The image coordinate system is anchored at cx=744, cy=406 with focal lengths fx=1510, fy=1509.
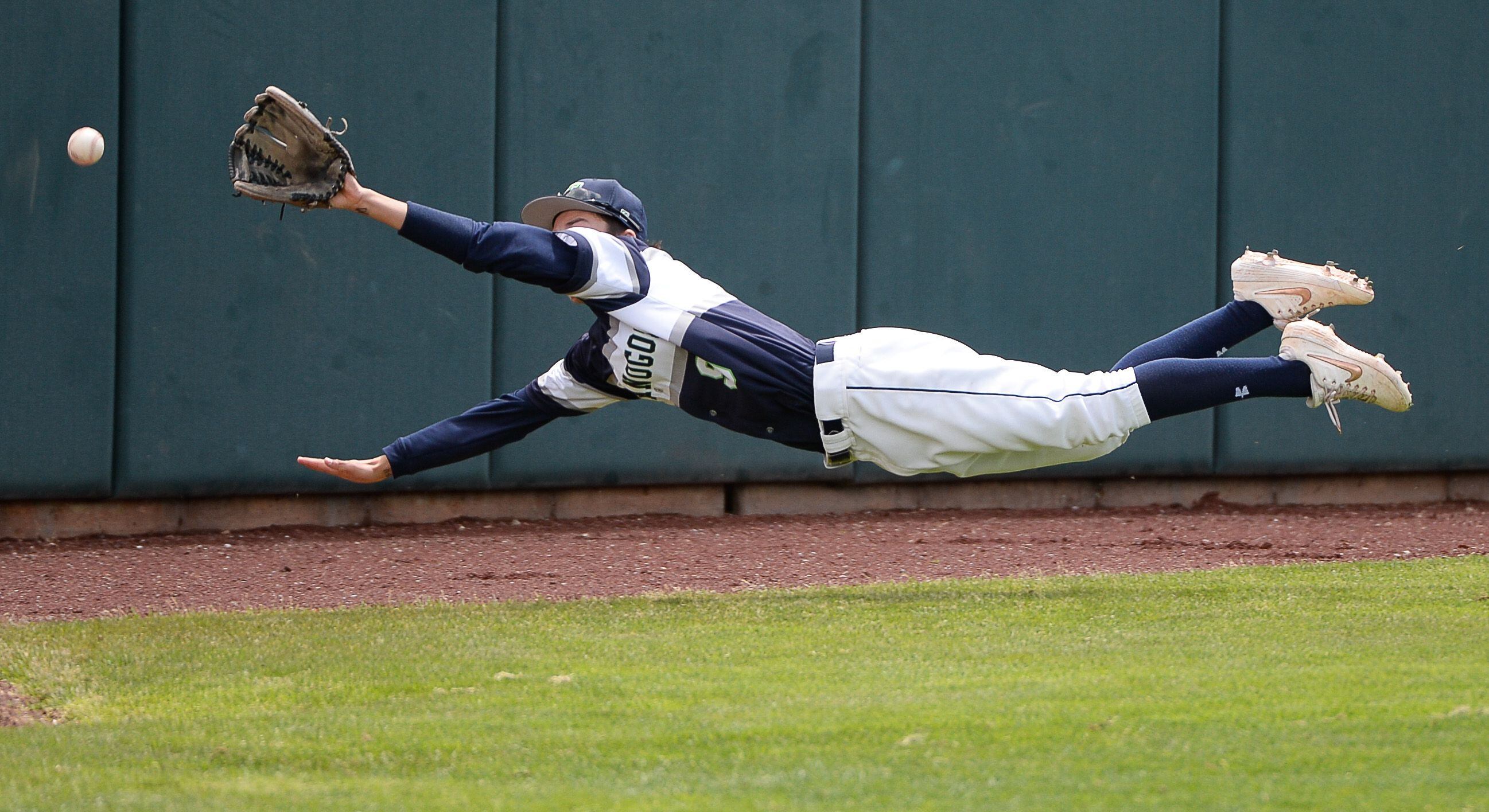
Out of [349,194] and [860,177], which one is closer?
[349,194]

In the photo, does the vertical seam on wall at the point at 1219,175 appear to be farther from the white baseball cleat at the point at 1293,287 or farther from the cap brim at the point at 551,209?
the cap brim at the point at 551,209

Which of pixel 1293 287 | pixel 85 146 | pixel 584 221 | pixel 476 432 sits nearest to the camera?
pixel 1293 287

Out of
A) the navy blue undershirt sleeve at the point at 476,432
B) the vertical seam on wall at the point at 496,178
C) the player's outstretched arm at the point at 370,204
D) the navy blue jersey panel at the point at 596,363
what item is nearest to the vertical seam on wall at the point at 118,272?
the vertical seam on wall at the point at 496,178

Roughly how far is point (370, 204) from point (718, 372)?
118 centimetres

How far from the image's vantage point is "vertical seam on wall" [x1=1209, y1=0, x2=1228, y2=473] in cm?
898

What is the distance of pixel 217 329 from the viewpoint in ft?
24.2

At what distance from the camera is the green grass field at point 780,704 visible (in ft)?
10.0

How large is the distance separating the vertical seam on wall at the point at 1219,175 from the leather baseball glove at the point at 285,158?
6.10m

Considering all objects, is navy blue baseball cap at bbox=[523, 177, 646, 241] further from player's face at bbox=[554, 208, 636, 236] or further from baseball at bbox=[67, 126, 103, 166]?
baseball at bbox=[67, 126, 103, 166]

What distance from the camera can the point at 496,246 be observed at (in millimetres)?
4359

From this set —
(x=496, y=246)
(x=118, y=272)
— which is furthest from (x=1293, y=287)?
(x=118, y=272)

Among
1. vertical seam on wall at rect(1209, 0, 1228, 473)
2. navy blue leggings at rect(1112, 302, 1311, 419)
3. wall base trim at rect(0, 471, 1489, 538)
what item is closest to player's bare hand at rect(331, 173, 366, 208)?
navy blue leggings at rect(1112, 302, 1311, 419)

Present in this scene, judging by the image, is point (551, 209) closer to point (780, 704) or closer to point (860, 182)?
point (780, 704)

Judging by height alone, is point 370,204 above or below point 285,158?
below
